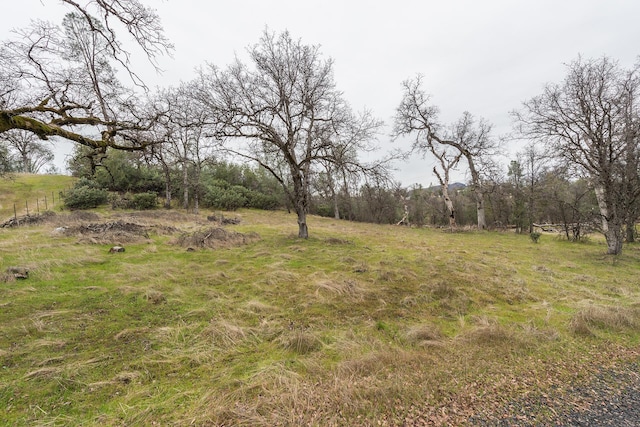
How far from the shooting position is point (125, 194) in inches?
856

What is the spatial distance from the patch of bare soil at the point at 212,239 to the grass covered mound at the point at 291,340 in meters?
2.51

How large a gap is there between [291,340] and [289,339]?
2.1 inches

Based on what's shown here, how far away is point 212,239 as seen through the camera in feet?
32.6

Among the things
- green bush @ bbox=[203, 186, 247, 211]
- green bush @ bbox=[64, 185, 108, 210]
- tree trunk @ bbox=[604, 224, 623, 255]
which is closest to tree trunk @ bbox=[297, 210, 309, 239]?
tree trunk @ bbox=[604, 224, 623, 255]

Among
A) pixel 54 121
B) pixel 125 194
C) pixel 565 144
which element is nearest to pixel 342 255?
pixel 54 121

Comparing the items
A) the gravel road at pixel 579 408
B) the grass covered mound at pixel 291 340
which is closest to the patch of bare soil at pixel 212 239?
the grass covered mound at pixel 291 340

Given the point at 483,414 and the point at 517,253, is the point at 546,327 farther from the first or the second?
the point at 517,253

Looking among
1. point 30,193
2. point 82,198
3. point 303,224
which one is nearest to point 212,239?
point 303,224

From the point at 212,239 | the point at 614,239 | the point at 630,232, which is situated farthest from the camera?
the point at 630,232

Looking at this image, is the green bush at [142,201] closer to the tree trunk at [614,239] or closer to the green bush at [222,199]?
the green bush at [222,199]

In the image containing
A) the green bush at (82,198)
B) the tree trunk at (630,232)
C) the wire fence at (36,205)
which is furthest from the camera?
the green bush at (82,198)

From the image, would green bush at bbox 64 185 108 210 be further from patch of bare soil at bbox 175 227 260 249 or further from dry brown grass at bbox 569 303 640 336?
dry brown grass at bbox 569 303 640 336

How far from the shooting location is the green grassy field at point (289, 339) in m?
2.25

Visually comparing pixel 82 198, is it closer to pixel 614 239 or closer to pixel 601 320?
pixel 601 320
